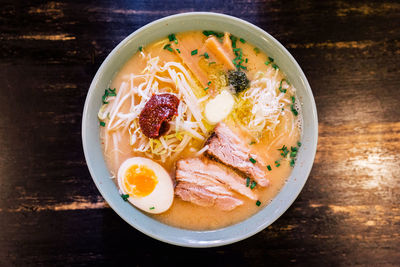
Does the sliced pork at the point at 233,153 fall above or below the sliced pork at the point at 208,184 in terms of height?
above

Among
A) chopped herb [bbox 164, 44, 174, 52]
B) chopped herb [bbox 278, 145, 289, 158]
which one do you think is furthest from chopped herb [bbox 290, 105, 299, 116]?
chopped herb [bbox 164, 44, 174, 52]

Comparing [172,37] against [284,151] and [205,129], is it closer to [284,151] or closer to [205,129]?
[205,129]

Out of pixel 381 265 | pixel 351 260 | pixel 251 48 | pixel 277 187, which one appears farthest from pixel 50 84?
pixel 381 265

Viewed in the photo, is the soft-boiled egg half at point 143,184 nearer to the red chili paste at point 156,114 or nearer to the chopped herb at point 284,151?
the red chili paste at point 156,114

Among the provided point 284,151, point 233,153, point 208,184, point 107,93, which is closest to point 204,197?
point 208,184

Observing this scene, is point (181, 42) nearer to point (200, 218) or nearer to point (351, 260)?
point (200, 218)

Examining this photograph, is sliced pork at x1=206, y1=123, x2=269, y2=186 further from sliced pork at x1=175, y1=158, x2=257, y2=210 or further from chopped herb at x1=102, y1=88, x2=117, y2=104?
chopped herb at x1=102, y1=88, x2=117, y2=104

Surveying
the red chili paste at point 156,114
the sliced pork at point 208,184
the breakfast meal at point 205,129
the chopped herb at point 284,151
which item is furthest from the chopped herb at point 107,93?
the chopped herb at point 284,151
